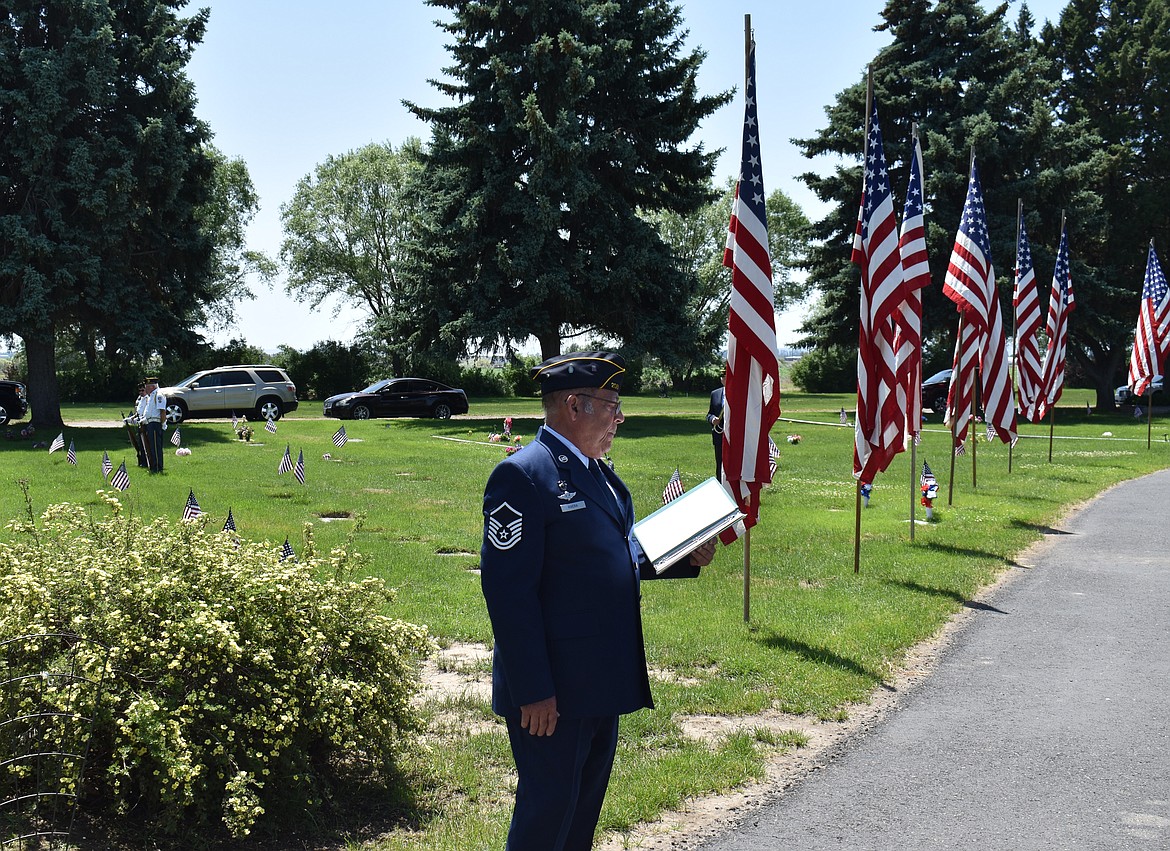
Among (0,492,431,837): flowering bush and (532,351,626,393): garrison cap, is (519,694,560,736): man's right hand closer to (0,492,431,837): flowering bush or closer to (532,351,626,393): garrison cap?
(532,351,626,393): garrison cap

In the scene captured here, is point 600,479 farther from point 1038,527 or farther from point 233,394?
point 233,394

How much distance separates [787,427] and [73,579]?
30172 millimetres

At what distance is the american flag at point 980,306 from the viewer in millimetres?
15469

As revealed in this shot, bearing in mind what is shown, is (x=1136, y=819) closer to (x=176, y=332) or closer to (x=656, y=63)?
(x=176, y=332)

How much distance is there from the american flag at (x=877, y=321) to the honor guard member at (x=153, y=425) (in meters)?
13.7

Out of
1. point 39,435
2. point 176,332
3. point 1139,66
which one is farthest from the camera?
point 1139,66

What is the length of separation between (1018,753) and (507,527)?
409 cm

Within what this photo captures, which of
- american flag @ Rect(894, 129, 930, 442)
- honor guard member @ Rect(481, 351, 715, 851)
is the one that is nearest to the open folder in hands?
honor guard member @ Rect(481, 351, 715, 851)

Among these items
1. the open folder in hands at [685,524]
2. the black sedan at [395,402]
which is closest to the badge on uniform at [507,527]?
the open folder in hands at [685,524]

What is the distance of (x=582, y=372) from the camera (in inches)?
144

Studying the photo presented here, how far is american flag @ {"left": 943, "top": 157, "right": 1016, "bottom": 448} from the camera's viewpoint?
15469 mm

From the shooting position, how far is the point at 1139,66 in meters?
43.9

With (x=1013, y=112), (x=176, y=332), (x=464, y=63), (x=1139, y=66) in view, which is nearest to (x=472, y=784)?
(x=176, y=332)

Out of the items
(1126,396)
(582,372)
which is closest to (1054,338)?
(582,372)
